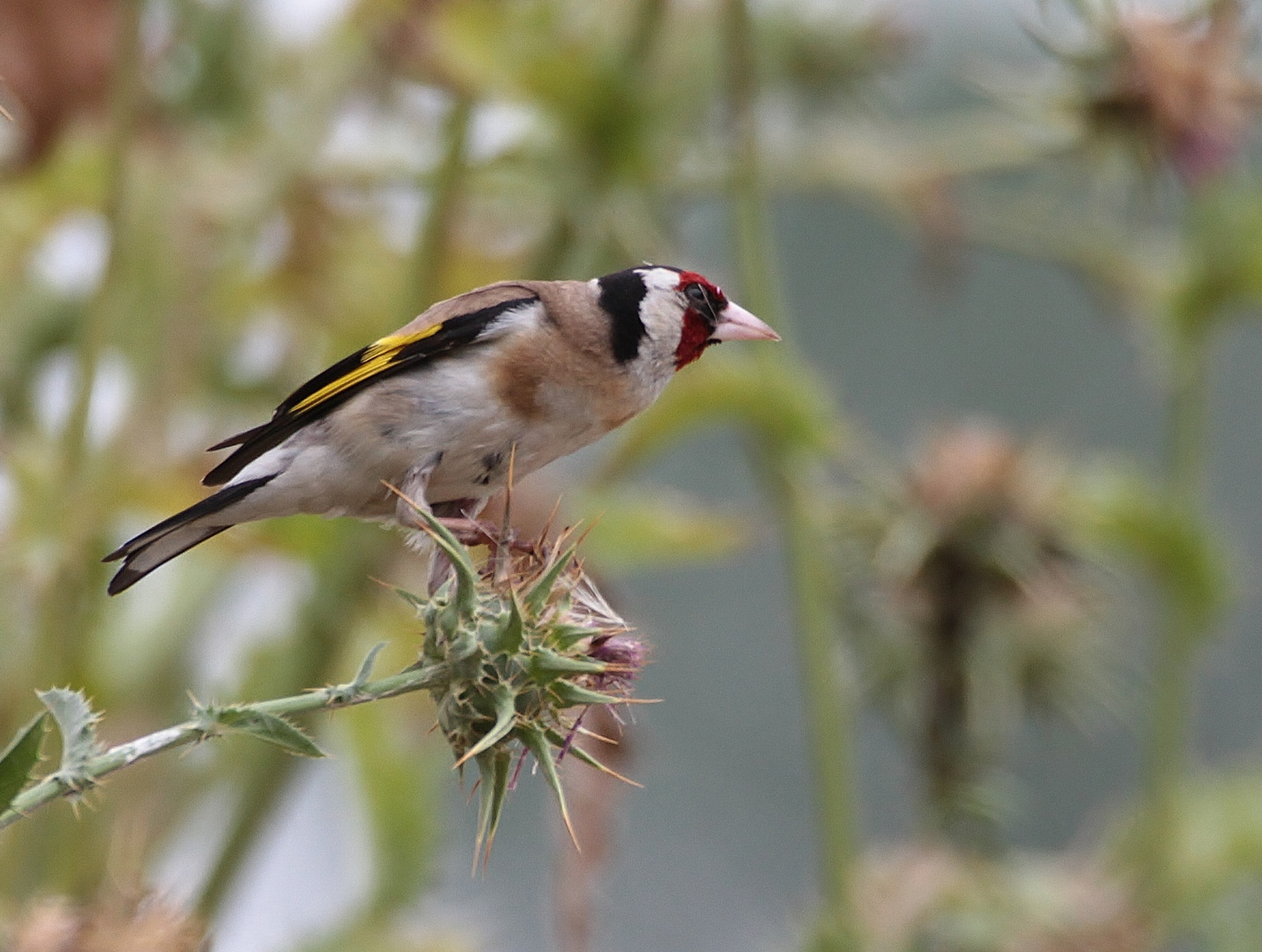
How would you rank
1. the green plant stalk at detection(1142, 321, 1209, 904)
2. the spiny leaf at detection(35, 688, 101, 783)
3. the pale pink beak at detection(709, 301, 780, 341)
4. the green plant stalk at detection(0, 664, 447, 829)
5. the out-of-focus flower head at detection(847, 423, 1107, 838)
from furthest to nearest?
the green plant stalk at detection(1142, 321, 1209, 904) → the out-of-focus flower head at detection(847, 423, 1107, 838) → the pale pink beak at detection(709, 301, 780, 341) → the spiny leaf at detection(35, 688, 101, 783) → the green plant stalk at detection(0, 664, 447, 829)

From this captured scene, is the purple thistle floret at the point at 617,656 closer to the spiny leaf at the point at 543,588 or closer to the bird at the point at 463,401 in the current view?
the spiny leaf at the point at 543,588

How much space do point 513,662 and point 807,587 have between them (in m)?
3.29

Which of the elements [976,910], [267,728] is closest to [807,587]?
[976,910]

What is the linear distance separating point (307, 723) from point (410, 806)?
440mm

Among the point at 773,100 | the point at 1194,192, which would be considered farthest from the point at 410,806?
the point at 773,100

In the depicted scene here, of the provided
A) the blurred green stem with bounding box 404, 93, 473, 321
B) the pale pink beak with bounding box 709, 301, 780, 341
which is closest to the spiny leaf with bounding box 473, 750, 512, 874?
the pale pink beak with bounding box 709, 301, 780, 341

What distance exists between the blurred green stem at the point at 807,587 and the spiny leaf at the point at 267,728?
3600 mm

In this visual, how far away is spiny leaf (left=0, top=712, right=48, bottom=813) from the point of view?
2.51 meters

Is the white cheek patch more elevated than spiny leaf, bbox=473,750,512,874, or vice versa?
the white cheek patch

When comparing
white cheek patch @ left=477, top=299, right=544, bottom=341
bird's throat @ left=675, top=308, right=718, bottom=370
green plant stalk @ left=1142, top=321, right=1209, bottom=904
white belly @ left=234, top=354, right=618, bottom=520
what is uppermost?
white cheek patch @ left=477, top=299, right=544, bottom=341

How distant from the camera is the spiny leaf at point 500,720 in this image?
2.90 meters

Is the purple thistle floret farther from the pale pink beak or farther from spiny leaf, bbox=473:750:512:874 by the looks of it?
the pale pink beak

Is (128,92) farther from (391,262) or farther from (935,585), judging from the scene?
(935,585)

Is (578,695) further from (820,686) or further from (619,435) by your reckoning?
(619,435)
